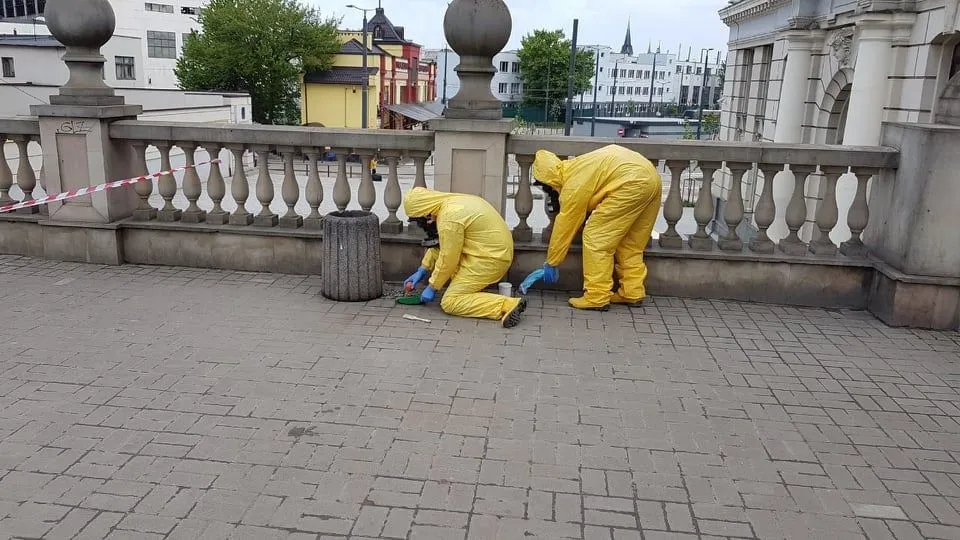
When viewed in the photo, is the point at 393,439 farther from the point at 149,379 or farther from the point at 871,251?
the point at 871,251

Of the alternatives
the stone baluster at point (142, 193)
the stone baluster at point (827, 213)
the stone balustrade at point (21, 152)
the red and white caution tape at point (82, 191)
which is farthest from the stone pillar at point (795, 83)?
the stone balustrade at point (21, 152)

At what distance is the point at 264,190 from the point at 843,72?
43.2 feet

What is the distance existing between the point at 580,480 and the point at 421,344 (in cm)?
210

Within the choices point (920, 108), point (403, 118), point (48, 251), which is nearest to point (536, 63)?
point (403, 118)

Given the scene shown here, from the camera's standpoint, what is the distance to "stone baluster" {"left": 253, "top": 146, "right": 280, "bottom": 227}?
288 inches

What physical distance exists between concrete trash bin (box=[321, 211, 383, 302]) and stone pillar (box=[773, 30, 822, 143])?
567 inches

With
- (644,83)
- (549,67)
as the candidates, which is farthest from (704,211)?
(644,83)

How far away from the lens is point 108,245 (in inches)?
299

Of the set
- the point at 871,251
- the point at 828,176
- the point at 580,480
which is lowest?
the point at 580,480

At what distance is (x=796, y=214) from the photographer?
→ 6.90 meters

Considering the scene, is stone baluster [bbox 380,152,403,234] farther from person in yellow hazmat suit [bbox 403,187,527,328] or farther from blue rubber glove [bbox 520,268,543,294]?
blue rubber glove [bbox 520,268,543,294]

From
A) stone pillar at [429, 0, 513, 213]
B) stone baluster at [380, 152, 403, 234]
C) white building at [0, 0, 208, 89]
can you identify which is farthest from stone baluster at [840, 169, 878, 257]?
white building at [0, 0, 208, 89]

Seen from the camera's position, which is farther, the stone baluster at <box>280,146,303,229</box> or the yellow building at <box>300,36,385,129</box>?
the yellow building at <box>300,36,385,129</box>

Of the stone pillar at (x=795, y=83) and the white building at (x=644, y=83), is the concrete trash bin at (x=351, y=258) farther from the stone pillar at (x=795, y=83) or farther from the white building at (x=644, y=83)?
the white building at (x=644, y=83)
